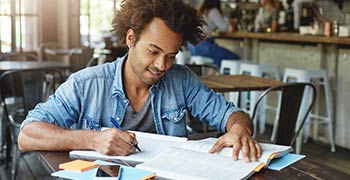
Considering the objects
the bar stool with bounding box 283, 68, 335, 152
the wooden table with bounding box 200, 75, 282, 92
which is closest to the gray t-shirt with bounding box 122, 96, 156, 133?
the wooden table with bounding box 200, 75, 282, 92

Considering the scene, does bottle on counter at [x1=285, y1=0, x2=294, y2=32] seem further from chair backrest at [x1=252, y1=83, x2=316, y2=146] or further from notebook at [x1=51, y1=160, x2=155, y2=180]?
notebook at [x1=51, y1=160, x2=155, y2=180]

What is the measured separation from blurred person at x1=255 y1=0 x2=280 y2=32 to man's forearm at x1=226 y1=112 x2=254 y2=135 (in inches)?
152

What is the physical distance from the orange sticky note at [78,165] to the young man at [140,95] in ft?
0.43

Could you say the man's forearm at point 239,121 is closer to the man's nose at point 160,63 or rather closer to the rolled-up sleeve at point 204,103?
the rolled-up sleeve at point 204,103

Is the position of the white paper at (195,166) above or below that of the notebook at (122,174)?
above

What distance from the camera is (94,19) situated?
881 cm

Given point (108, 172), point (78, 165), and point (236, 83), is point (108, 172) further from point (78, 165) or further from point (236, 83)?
point (236, 83)

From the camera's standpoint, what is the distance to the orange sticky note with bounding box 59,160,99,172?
1.43 m

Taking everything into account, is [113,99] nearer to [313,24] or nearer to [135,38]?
[135,38]

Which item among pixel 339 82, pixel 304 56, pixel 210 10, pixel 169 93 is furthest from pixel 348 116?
pixel 169 93

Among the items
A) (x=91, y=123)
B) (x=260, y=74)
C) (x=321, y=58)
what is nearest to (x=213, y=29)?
(x=260, y=74)

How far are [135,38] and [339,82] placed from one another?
3.23 meters

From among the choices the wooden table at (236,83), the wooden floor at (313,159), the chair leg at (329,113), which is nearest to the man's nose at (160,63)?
the wooden table at (236,83)

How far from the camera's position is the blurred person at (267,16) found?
5738mm
